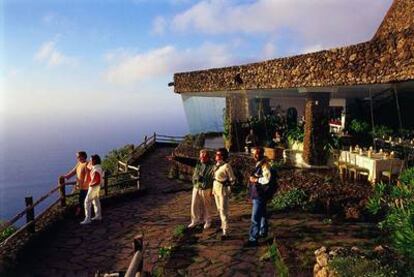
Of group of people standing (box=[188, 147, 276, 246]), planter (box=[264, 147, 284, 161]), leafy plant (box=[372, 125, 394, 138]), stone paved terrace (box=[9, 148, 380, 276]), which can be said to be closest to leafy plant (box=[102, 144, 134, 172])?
planter (box=[264, 147, 284, 161])

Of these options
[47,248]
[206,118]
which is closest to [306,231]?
[47,248]

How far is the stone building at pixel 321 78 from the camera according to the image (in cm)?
957

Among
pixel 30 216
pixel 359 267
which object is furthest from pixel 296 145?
pixel 359 267

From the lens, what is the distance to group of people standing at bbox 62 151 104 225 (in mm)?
11000

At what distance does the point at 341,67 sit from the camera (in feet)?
36.0

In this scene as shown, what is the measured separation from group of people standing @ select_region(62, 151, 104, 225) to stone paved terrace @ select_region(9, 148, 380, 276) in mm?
391

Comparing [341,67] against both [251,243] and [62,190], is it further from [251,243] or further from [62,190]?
[62,190]

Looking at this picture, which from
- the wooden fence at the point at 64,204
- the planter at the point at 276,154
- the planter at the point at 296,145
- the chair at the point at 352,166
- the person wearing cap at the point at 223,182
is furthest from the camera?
the planter at the point at 276,154

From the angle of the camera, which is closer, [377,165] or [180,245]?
[180,245]

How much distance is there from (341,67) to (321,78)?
31.6 inches

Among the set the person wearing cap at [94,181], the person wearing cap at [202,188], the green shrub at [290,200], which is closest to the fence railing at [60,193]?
the person wearing cap at [94,181]

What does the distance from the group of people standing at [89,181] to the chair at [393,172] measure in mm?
7228

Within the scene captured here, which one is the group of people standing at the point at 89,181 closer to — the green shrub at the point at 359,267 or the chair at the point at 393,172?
the green shrub at the point at 359,267

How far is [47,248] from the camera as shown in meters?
9.70
